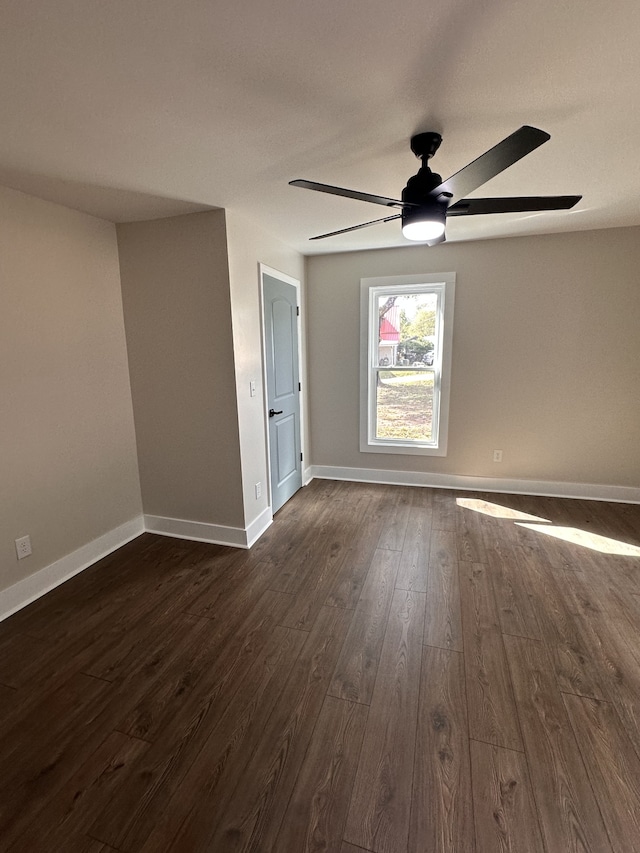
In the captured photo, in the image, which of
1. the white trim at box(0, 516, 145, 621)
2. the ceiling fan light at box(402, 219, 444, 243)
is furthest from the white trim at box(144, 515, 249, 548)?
the ceiling fan light at box(402, 219, 444, 243)

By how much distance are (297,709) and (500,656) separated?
1017 mm

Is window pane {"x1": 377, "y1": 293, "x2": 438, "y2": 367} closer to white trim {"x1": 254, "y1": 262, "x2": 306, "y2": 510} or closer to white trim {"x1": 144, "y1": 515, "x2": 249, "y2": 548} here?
white trim {"x1": 254, "y1": 262, "x2": 306, "y2": 510}

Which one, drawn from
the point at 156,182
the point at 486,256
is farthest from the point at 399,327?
the point at 156,182

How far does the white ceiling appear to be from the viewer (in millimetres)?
1130

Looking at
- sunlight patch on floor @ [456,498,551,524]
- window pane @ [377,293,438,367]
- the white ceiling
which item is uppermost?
the white ceiling

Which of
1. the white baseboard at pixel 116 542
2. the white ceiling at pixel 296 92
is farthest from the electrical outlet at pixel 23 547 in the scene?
the white ceiling at pixel 296 92

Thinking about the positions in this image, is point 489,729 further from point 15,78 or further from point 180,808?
point 15,78

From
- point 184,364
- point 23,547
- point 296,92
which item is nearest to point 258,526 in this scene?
point 184,364

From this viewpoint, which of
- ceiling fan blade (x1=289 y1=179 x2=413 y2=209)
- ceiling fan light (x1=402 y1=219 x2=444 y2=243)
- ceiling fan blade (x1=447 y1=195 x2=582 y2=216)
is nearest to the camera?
ceiling fan blade (x1=289 y1=179 x2=413 y2=209)

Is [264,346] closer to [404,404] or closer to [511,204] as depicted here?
[404,404]

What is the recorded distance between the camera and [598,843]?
1182mm

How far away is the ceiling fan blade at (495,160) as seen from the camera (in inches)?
47.6

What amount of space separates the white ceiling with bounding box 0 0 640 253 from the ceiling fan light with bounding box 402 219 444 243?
15.1 inches

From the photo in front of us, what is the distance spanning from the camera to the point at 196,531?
3.15 m
